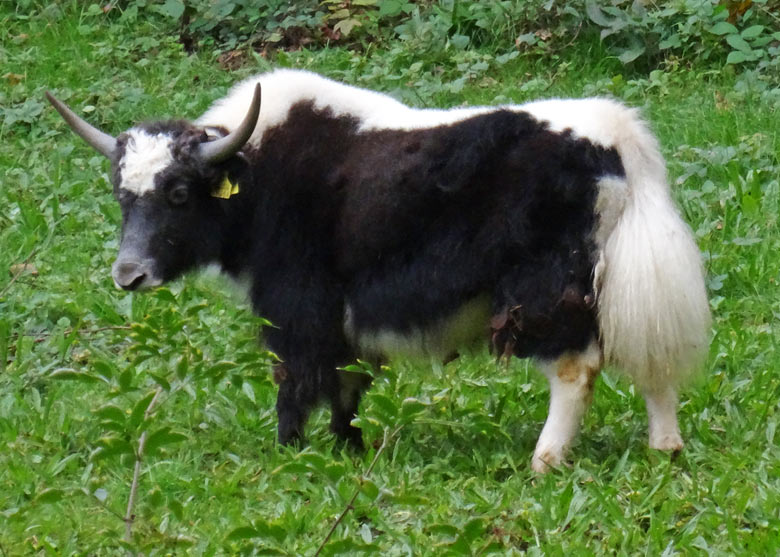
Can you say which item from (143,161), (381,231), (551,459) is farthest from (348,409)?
(143,161)

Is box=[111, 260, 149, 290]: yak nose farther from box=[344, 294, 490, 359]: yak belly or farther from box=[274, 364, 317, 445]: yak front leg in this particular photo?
box=[344, 294, 490, 359]: yak belly

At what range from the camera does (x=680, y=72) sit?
8.02 m

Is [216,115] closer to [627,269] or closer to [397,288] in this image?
[397,288]

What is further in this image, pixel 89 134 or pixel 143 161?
pixel 89 134

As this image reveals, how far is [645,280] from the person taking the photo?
411cm

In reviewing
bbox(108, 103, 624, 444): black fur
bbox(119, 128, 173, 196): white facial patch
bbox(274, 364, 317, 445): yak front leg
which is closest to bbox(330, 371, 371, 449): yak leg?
bbox(108, 103, 624, 444): black fur

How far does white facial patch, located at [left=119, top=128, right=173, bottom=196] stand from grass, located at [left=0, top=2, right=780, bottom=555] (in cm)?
41

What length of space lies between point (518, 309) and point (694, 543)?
3.08 feet

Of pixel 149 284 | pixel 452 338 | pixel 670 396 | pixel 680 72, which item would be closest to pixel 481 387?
pixel 452 338

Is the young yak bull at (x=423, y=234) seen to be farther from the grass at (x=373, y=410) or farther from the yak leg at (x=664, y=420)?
the grass at (x=373, y=410)

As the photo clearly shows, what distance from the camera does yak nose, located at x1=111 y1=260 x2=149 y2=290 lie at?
453 cm

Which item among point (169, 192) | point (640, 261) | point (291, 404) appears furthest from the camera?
point (291, 404)

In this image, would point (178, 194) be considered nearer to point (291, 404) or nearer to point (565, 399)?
point (291, 404)

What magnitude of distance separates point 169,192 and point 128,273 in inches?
12.3
